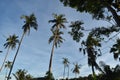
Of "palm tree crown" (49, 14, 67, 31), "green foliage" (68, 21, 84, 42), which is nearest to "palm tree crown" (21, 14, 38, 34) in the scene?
"palm tree crown" (49, 14, 67, 31)

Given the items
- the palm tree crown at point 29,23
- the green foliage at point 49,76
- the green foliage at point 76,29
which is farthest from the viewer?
the palm tree crown at point 29,23

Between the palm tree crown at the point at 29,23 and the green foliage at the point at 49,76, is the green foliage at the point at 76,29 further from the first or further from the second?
the palm tree crown at the point at 29,23

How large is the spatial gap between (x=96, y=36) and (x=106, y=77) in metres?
21.7

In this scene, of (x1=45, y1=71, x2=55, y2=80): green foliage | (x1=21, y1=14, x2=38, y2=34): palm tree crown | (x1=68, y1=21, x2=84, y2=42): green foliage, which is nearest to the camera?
(x1=68, y1=21, x2=84, y2=42): green foliage

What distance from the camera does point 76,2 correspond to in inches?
615

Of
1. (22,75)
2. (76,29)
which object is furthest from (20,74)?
(76,29)

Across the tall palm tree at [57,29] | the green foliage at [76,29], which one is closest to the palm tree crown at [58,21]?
the tall palm tree at [57,29]

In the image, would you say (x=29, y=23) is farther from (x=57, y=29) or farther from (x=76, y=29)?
(x=76, y=29)

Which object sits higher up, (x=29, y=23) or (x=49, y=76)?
(x=29, y=23)

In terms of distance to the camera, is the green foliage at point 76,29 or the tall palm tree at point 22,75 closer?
the green foliage at point 76,29

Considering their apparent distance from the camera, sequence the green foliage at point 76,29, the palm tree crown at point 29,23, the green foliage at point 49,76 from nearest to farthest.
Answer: the green foliage at point 76,29 → the green foliage at point 49,76 → the palm tree crown at point 29,23

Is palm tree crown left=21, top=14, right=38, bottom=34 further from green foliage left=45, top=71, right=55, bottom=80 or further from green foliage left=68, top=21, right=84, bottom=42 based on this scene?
green foliage left=68, top=21, right=84, bottom=42

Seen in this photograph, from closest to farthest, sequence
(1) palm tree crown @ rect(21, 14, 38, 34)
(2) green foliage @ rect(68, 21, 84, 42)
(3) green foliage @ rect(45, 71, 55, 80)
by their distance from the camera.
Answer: (2) green foliage @ rect(68, 21, 84, 42), (3) green foliage @ rect(45, 71, 55, 80), (1) palm tree crown @ rect(21, 14, 38, 34)

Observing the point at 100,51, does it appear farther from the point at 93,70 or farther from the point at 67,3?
the point at 93,70
